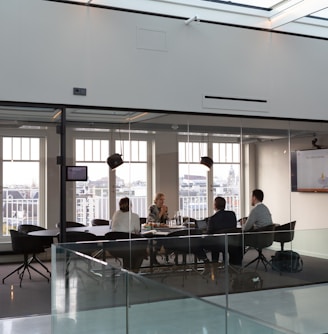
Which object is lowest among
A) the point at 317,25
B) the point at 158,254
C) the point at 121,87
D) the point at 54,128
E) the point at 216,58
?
the point at 158,254

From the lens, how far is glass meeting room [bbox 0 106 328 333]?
6.05m

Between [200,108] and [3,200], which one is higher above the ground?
[200,108]

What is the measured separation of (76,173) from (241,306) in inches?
105

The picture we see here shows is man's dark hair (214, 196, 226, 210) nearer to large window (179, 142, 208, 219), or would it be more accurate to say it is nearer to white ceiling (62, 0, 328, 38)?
large window (179, 142, 208, 219)

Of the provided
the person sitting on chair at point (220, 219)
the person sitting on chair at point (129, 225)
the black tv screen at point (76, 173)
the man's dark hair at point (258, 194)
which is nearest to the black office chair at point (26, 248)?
the black tv screen at point (76, 173)

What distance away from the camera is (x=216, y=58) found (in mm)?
7016

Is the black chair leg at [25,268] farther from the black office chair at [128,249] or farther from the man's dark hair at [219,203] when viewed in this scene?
the man's dark hair at [219,203]

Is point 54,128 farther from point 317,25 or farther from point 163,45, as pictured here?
point 317,25

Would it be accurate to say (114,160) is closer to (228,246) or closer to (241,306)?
(228,246)

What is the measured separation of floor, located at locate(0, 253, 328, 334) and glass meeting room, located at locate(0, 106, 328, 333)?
0.14 m

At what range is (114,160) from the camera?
6504mm

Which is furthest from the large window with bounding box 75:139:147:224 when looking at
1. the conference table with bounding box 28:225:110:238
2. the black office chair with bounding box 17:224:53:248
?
the black office chair with bounding box 17:224:53:248

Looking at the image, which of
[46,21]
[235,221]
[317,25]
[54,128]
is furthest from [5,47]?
[317,25]

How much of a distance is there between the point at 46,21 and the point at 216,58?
232 cm
